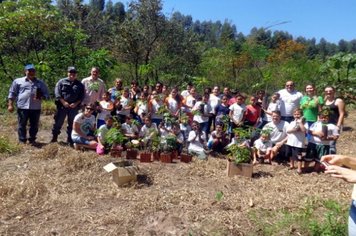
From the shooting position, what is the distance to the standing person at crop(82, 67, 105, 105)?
8344mm

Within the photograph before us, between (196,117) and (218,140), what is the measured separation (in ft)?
2.52

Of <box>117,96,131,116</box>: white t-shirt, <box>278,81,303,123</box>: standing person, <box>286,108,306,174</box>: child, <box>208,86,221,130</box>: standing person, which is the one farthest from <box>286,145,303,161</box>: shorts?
<box>117,96,131,116</box>: white t-shirt

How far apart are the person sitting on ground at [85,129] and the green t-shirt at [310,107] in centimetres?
393

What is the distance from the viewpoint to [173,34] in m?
14.4

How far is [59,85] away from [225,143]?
3.44 metres

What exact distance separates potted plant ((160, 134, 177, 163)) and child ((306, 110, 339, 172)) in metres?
2.37

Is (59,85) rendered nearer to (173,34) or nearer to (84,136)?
(84,136)

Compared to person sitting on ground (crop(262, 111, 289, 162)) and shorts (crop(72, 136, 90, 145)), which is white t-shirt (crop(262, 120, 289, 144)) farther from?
shorts (crop(72, 136, 90, 145))

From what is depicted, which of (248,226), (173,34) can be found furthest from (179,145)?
(173,34)

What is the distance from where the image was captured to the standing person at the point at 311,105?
305 inches

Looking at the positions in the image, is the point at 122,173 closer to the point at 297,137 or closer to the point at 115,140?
the point at 115,140

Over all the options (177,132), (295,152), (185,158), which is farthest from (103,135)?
(295,152)

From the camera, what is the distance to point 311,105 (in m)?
7.79

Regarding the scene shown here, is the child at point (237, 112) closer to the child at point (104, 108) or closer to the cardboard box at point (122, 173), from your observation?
the child at point (104, 108)
